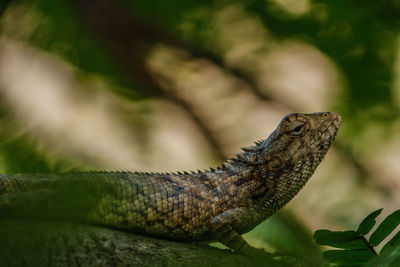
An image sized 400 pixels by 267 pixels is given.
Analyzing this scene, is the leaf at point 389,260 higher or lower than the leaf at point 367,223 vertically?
lower

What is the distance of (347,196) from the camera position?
2.09ft

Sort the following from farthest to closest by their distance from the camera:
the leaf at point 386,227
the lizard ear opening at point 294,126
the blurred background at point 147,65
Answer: the lizard ear opening at point 294,126
the leaf at point 386,227
the blurred background at point 147,65

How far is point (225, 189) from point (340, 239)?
53.7 inches

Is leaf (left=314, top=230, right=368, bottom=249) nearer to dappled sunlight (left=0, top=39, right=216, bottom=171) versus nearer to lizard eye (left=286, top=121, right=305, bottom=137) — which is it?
dappled sunlight (left=0, top=39, right=216, bottom=171)

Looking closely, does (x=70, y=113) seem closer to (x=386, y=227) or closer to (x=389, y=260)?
(x=389, y=260)

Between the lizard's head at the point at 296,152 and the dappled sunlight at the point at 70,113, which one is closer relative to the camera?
the dappled sunlight at the point at 70,113

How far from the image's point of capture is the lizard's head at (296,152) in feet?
8.48

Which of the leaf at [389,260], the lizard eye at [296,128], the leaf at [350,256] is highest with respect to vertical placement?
the lizard eye at [296,128]

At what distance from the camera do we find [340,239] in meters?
1.20

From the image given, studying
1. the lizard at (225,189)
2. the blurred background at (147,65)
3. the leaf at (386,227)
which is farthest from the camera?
the lizard at (225,189)

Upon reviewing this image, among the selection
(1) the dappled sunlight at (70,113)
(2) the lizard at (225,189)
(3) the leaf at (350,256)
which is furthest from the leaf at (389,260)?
(2) the lizard at (225,189)

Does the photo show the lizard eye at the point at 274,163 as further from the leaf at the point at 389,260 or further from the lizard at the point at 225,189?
the leaf at the point at 389,260

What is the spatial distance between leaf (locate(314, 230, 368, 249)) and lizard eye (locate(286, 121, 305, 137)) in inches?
54.2

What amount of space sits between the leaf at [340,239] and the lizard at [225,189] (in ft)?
3.04
